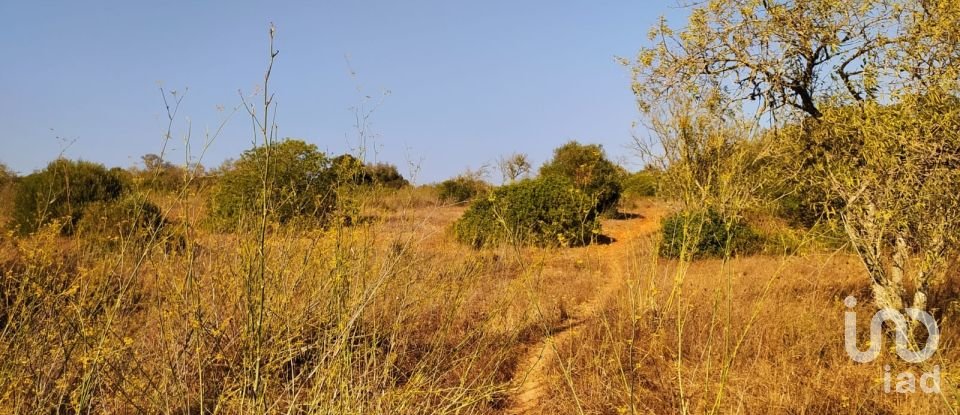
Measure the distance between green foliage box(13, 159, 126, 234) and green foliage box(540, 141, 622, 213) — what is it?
409 inches

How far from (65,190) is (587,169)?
12826mm

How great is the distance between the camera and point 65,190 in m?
10.2

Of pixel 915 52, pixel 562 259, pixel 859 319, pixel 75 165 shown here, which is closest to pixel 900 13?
pixel 915 52

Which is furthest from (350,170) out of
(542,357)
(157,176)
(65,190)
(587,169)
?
(587,169)

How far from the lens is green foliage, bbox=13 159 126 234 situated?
30.2 ft

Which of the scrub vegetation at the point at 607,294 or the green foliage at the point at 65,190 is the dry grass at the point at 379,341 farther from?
the green foliage at the point at 65,190

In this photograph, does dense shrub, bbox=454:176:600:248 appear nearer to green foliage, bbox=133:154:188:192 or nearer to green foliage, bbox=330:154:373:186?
green foliage, bbox=133:154:188:192

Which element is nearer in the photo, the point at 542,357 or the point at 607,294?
the point at 542,357

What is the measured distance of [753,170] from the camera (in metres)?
5.19

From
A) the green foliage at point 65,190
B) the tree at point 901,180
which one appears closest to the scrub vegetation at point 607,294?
the tree at point 901,180

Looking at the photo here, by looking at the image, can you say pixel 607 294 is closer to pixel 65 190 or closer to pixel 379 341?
pixel 379 341

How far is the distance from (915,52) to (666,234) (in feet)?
20.1

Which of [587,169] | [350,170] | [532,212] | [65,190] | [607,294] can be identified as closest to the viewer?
[350,170]

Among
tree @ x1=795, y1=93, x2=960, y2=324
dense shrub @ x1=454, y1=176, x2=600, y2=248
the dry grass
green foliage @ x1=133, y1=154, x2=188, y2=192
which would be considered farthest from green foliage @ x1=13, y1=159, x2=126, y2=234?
tree @ x1=795, y1=93, x2=960, y2=324
